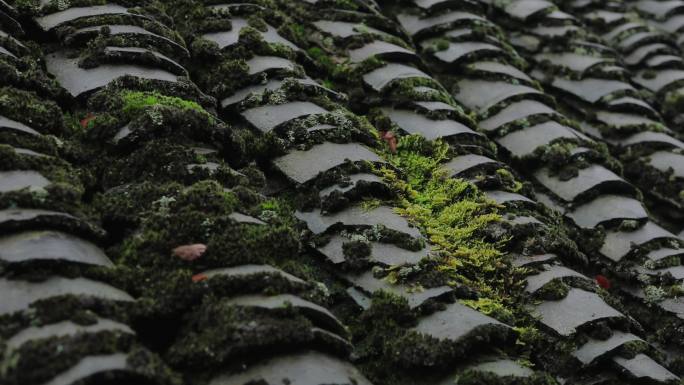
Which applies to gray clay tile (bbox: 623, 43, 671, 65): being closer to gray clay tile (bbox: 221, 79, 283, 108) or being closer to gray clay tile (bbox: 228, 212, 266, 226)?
gray clay tile (bbox: 221, 79, 283, 108)

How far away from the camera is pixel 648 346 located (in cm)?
368

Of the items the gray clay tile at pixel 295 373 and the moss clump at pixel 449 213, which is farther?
the moss clump at pixel 449 213

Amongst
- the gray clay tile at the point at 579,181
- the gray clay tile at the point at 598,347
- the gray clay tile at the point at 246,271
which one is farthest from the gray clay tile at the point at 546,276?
the gray clay tile at the point at 246,271

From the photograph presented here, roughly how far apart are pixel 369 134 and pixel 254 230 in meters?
1.31

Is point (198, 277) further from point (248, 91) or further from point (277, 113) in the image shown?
point (248, 91)

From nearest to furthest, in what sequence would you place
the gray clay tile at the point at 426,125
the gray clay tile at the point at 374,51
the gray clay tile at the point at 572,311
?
the gray clay tile at the point at 572,311
the gray clay tile at the point at 426,125
the gray clay tile at the point at 374,51

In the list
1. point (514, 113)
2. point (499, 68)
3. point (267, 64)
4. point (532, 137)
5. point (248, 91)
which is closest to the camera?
point (248, 91)

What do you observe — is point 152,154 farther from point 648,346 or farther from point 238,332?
point 648,346

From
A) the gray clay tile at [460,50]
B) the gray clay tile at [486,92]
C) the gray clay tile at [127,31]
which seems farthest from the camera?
the gray clay tile at [460,50]

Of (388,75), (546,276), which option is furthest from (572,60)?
(546,276)

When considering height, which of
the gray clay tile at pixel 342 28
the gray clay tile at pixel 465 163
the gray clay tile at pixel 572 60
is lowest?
the gray clay tile at pixel 572 60

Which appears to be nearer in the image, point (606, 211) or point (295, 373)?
point (295, 373)

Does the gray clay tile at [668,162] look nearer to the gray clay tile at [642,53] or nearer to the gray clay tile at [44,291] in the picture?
the gray clay tile at [642,53]

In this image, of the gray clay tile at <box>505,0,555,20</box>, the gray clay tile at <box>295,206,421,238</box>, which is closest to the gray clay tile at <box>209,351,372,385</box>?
the gray clay tile at <box>295,206,421,238</box>
